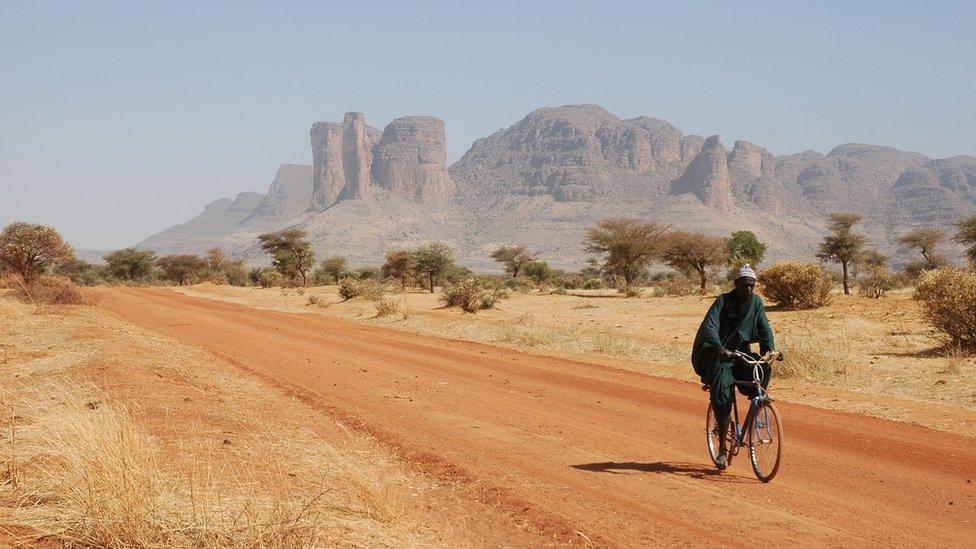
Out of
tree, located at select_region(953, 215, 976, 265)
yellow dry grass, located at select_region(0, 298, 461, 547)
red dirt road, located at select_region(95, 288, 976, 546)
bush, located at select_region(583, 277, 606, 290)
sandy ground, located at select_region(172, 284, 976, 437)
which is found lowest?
bush, located at select_region(583, 277, 606, 290)

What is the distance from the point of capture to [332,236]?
165 meters

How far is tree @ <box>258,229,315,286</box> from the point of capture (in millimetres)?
68375

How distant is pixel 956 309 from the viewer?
1705cm

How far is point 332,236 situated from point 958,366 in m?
157

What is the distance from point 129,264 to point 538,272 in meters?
44.0

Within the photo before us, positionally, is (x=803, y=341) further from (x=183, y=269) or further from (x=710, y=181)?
(x=710, y=181)

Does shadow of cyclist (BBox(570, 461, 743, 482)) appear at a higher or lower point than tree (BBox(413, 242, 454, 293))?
lower

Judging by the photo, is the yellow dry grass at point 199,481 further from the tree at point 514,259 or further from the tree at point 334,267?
the tree at point 334,267

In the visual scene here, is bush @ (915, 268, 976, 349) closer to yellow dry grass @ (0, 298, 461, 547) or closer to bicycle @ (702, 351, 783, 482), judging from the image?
bicycle @ (702, 351, 783, 482)

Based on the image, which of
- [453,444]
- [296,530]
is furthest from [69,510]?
[453,444]

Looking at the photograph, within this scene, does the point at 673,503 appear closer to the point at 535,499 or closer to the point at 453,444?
the point at 535,499

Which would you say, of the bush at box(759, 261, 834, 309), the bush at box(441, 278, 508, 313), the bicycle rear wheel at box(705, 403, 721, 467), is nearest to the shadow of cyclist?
the bicycle rear wheel at box(705, 403, 721, 467)

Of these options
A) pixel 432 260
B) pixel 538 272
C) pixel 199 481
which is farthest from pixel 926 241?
pixel 199 481

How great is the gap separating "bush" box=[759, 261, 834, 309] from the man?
959 inches
